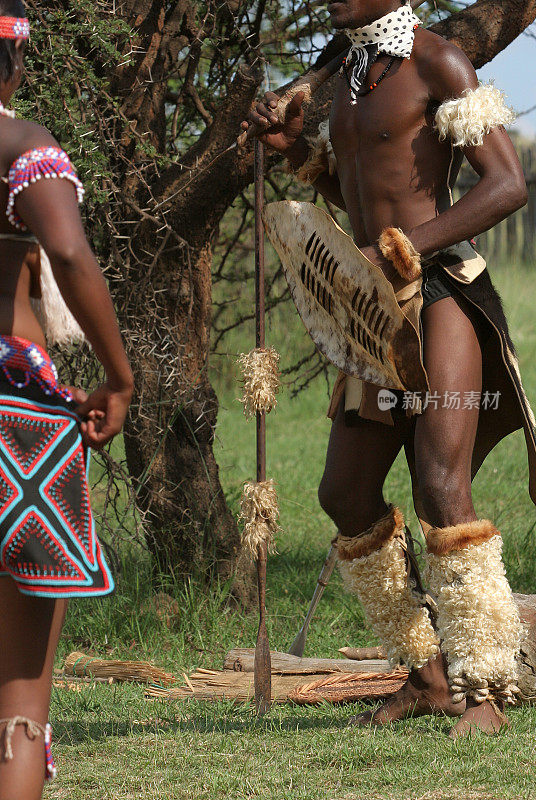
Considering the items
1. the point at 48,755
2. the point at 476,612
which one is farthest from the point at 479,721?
the point at 48,755

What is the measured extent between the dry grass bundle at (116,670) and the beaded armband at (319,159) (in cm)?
210

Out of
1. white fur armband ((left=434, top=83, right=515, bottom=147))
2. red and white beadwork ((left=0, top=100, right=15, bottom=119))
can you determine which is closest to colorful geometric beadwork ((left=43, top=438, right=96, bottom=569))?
red and white beadwork ((left=0, top=100, right=15, bottom=119))

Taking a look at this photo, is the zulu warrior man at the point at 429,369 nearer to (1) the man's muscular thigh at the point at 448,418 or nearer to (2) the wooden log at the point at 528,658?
(1) the man's muscular thigh at the point at 448,418

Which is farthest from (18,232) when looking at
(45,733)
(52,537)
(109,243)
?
(109,243)

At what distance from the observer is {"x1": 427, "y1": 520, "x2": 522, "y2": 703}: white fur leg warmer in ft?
9.96

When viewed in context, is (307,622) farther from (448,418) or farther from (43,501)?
(43,501)

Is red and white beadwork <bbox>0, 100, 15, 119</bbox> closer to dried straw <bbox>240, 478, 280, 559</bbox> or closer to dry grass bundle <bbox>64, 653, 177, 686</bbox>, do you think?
dried straw <bbox>240, 478, 280, 559</bbox>

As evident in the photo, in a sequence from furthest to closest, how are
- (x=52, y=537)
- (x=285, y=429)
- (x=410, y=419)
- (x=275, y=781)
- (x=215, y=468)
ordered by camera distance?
1. (x=285, y=429)
2. (x=215, y=468)
3. (x=410, y=419)
4. (x=275, y=781)
5. (x=52, y=537)

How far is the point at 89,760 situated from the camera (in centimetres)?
314

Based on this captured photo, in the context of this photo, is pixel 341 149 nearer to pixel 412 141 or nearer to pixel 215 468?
pixel 412 141

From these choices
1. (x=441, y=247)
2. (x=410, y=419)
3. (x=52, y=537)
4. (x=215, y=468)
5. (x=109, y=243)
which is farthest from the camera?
(x=215, y=468)

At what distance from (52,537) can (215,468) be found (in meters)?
3.17

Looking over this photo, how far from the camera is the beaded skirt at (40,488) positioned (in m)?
2.04

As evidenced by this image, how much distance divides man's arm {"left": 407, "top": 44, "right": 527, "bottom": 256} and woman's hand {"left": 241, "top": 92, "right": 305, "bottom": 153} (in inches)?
23.4
